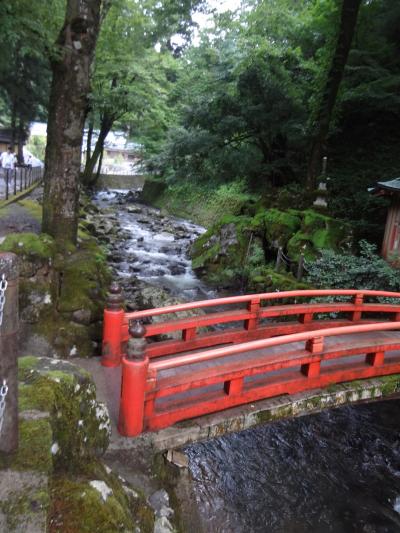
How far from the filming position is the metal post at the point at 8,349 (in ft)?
6.95

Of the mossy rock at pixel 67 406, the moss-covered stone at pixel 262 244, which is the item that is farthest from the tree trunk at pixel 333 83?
the mossy rock at pixel 67 406

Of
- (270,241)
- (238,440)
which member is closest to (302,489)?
(238,440)

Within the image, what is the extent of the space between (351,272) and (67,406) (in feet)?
26.4

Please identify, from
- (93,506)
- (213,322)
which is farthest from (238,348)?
(93,506)

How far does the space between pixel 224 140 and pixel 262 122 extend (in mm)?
1645

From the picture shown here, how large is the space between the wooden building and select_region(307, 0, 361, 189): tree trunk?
3.62 metres

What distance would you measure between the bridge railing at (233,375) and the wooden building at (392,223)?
4334 millimetres

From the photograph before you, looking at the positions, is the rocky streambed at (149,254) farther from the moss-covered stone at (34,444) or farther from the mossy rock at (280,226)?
the moss-covered stone at (34,444)

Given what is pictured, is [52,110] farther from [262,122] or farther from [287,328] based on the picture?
[262,122]

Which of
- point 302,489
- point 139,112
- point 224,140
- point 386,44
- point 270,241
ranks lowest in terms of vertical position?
point 302,489

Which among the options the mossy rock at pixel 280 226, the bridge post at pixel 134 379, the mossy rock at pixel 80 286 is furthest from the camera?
the mossy rock at pixel 280 226

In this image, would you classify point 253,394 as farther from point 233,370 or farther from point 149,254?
point 149,254

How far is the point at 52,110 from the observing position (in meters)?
6.31

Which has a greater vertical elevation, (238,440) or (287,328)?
(287,328)
